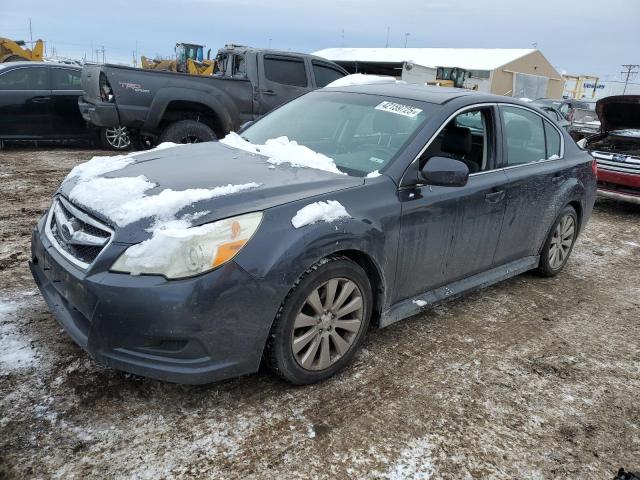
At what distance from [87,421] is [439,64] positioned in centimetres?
3587

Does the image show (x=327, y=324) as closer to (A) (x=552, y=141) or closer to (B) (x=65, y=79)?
(A) (x=552, y=141)

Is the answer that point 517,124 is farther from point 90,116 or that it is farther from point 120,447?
point 90,116

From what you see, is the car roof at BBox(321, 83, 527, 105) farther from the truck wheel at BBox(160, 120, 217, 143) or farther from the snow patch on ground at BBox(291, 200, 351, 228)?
the truck wheel at BBox(160, 120, 217, 143)

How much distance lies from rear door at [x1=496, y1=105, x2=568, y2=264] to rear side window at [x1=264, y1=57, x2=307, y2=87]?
5524 millimetres

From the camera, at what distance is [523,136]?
424 centimetres

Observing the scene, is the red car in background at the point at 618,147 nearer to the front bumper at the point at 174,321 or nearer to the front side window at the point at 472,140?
the front side window at the point at 472,140

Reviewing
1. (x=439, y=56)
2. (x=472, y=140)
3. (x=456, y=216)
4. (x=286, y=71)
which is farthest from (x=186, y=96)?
(x=439, y=56)

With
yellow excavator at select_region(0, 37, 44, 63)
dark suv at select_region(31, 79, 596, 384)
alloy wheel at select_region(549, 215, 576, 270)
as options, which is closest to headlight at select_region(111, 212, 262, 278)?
dark suv at select_region(31, 79, 596, 384)

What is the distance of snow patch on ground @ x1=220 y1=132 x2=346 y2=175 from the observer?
3.29 metres

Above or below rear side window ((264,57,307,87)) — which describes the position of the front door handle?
below

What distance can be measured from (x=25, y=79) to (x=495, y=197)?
8448 mm

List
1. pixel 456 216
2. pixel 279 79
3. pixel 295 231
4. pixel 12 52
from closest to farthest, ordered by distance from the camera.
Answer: pixel 295 231 → pixel 456 216 → pixel 279 79 → pixel 12 52

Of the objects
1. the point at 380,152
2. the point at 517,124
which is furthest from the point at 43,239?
the point at 517,124

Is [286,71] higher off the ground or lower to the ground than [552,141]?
higher
